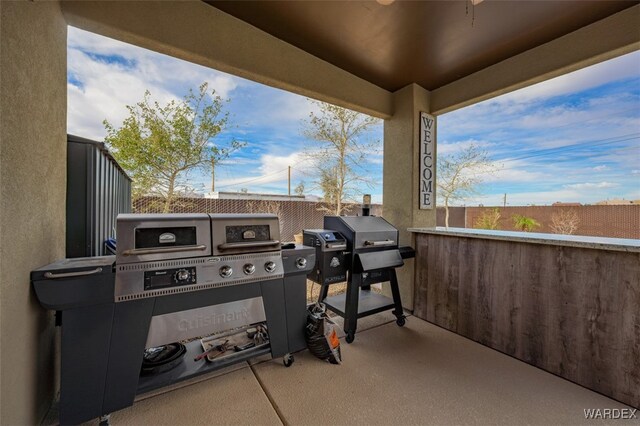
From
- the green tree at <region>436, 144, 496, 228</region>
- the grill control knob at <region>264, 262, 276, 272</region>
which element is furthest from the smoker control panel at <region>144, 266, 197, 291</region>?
the green tree at <region>436, 144, 496, 228</region>

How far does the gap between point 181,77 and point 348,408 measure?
458 cm

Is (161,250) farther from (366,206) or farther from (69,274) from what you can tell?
(366,206)

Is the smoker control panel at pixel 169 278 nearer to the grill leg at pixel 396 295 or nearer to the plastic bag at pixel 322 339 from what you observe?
the plastic bag at pixel 322 339

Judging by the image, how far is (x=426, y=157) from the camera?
3.14m

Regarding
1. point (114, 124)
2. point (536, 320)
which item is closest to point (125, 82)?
point (114, 124)

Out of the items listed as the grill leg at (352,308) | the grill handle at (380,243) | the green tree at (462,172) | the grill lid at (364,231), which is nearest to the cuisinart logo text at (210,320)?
the grill leg at (352,308)

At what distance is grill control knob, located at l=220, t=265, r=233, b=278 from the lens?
166 cm

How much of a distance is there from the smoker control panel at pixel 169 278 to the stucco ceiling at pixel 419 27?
6.95 feet

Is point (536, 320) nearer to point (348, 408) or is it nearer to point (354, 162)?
point (348, 408)

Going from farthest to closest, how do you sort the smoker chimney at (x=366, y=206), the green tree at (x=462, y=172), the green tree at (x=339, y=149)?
the green tree at (x=462, y=172) < the green tree at (x=339, y=149) < the smoker chimney at (x=366, y=206)

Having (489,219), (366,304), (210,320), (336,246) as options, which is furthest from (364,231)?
(489,219)

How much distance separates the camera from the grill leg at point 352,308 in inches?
94.7

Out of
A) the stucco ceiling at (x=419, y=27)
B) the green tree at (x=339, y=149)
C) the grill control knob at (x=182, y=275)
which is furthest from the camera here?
the green tree at (x=339, y=149)

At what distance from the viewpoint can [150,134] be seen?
3.80m
